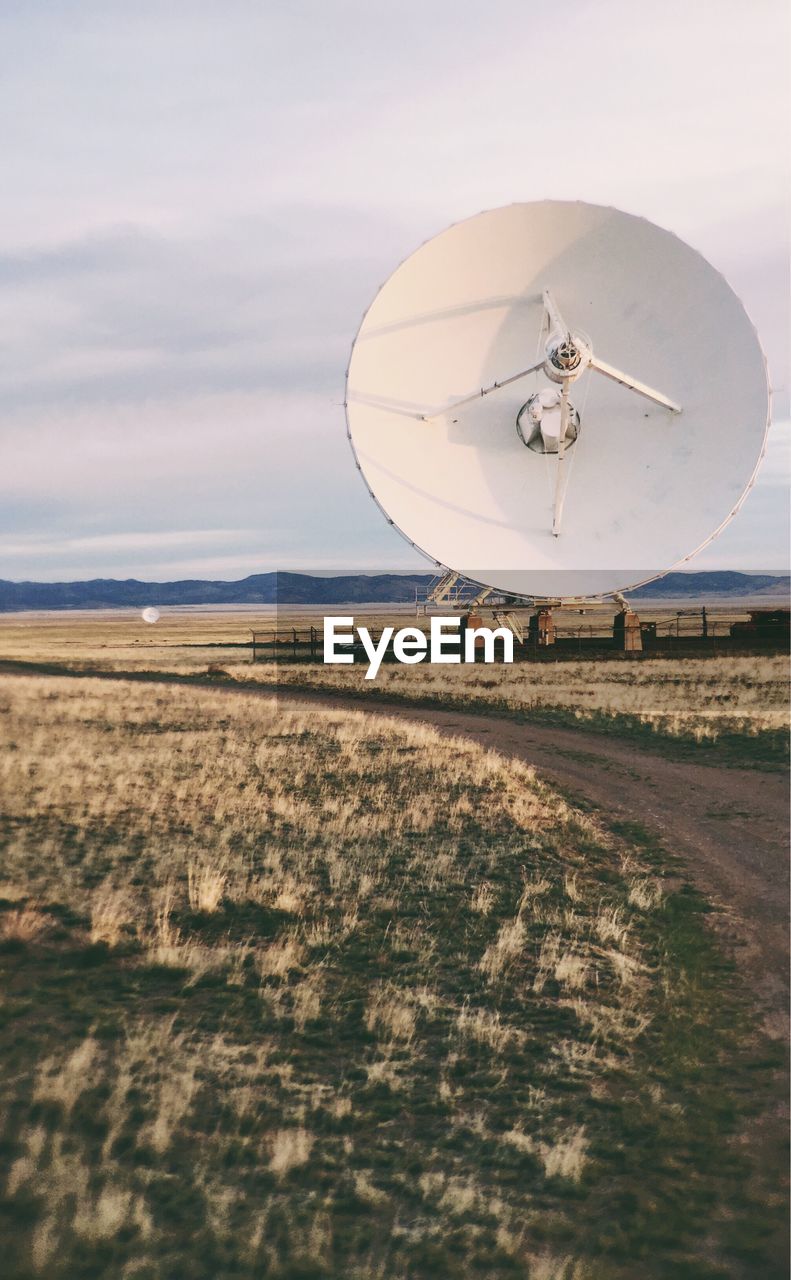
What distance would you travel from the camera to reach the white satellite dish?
30516mm

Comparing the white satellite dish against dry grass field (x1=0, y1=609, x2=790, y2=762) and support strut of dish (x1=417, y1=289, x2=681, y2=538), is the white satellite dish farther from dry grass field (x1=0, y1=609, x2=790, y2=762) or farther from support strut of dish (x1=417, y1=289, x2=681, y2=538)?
dry grass field (x1=0, y1=609, x2=790, y2=762)

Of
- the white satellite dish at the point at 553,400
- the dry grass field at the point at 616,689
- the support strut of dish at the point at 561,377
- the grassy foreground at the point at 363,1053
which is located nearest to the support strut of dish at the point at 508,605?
the dry grass field at the point at 616,689

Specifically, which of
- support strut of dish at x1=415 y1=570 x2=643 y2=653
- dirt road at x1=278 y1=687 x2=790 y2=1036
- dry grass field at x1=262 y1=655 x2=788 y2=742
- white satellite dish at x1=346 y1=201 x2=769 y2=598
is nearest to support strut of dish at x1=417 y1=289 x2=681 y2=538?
white satellite dish at x1=346 y1=201 x2=769 y2=598

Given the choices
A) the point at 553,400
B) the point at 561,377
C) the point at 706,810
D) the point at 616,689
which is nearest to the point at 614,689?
the point at 616,689

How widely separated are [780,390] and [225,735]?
1939cm

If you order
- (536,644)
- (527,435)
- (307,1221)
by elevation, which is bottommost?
(307,1221)

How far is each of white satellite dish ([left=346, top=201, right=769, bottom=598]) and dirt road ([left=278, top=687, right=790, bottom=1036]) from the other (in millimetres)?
7192

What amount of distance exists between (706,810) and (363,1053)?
1014cm

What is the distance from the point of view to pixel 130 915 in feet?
37.7

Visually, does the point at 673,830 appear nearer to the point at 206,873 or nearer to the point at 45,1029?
the point at 206,873

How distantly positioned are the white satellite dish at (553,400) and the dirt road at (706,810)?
23.6ft

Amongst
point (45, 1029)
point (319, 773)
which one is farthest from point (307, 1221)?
point (319, 773)

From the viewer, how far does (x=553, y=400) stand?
3092cm

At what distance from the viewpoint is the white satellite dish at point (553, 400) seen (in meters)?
30.5
